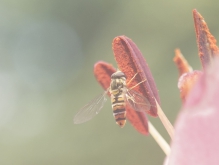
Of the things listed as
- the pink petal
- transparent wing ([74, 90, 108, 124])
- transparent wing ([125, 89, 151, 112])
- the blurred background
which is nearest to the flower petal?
transparent wing ([125, 89, 151, 112])

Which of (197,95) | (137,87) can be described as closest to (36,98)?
(137,87)

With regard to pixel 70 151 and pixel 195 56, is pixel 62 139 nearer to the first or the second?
pixel 70 151

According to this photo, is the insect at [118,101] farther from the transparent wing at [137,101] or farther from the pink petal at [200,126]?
the pink petal at [200,126]

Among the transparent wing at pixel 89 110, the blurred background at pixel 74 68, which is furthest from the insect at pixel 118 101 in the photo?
the blurred background at pixel 74 68

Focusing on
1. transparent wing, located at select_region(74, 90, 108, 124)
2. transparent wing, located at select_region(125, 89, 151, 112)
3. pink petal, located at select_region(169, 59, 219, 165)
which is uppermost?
transparent wing, located at select_region(74, 90, 108, 124)

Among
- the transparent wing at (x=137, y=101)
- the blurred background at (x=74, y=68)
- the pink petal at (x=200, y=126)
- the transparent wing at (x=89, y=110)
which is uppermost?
the blurred background at (x=74, y=68)

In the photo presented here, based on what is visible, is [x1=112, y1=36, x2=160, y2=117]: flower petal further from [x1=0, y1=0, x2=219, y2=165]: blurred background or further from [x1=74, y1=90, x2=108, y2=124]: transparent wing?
[x1=0, y1=0, x2=219, y2=165]: blurred background
